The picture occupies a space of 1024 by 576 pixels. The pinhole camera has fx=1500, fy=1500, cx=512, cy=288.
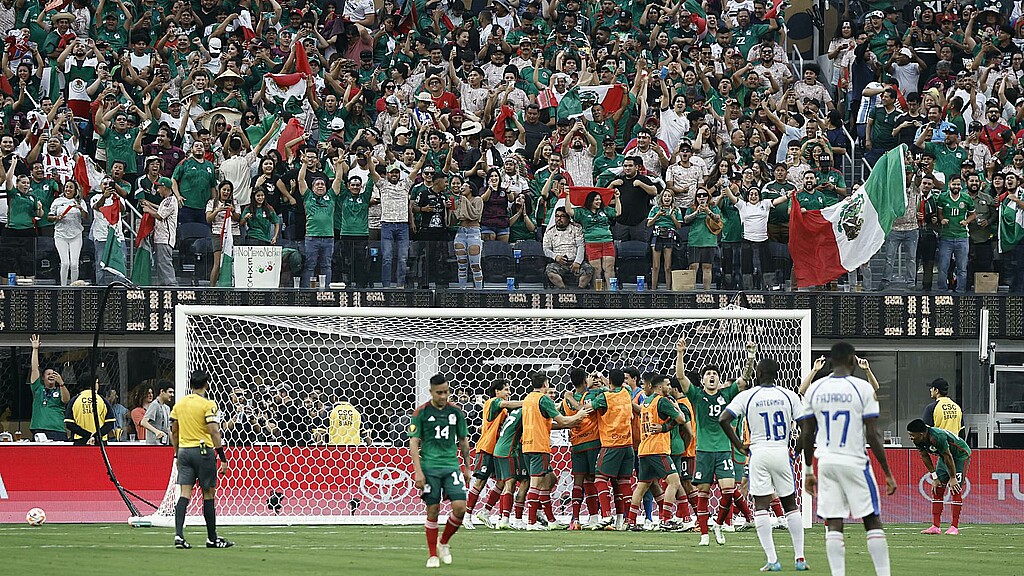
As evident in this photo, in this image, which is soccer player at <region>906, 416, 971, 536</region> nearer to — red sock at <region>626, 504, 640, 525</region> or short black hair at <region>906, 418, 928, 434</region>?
short black hair at <region>906, 418, 928, 434</region>

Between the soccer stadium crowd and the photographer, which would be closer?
the photographer

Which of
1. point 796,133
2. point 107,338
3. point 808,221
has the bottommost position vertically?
point 107,338

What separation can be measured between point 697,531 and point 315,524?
472cm

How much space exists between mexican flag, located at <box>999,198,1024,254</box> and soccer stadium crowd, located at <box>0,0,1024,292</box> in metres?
0.03

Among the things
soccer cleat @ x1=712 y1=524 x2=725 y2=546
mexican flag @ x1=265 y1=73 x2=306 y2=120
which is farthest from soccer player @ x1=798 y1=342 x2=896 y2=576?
mexican flag @ x1=265 y1=73 x2=306 y2=120

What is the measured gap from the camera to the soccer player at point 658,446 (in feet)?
54.4

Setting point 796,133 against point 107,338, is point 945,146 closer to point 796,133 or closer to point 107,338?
point 796,133

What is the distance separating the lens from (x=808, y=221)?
21.5m

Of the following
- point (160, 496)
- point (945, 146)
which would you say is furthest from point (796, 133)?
point (160, 496)

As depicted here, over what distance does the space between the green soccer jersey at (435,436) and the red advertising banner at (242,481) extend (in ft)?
21.5

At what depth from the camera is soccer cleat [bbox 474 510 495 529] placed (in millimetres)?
18411

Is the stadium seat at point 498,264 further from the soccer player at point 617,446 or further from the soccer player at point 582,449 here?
the soccer player at point 617,446

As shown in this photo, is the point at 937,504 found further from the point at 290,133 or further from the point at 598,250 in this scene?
the point at 290,133

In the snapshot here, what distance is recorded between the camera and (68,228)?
21000 millimetres
